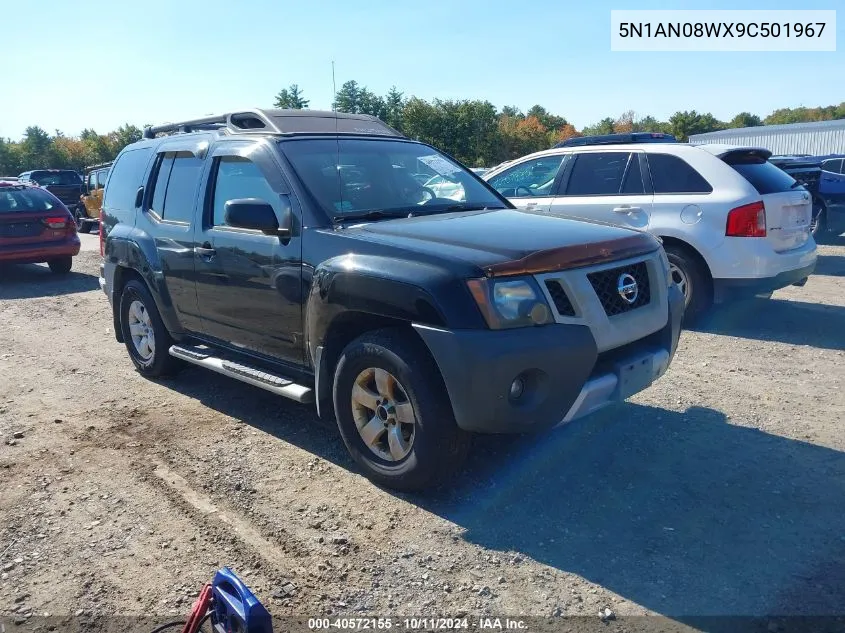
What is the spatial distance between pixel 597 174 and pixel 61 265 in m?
9.13

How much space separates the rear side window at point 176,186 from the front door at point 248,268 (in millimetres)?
264

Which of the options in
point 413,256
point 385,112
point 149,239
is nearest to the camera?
point 413,256

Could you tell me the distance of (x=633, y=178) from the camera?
7695mm

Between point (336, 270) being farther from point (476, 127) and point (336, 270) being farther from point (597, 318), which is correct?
point (476, 127)

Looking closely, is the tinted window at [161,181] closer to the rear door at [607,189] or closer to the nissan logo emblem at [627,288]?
the nissan logo emblem at [627,288]

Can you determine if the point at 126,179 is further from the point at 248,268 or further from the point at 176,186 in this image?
the point at 248,268

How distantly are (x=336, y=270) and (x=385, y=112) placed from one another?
28.0 metres

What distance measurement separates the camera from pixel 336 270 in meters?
3.89

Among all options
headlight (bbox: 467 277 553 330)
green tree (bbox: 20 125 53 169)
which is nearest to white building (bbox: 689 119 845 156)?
headlight (bbox: 467 277 553 330)

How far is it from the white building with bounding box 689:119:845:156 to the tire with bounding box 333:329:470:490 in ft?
118

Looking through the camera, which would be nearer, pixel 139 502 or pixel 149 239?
pixel 139 502

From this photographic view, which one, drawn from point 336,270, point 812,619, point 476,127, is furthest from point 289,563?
point 476,127

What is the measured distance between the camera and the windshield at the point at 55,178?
24109mm

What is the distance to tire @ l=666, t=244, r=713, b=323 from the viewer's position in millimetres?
7117
